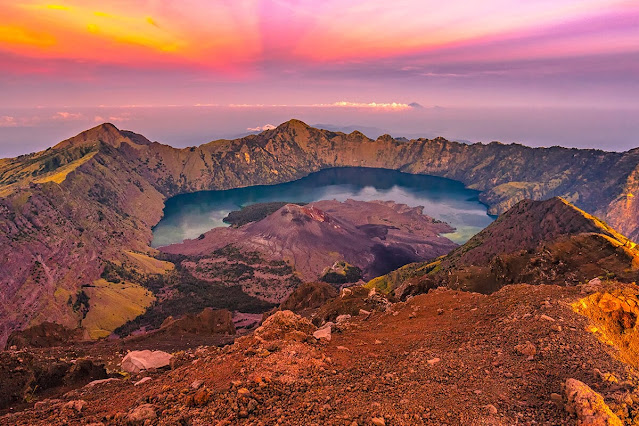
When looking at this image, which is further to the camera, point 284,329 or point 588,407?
point 284,329

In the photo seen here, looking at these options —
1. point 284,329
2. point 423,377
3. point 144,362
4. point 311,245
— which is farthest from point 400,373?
point 311,245

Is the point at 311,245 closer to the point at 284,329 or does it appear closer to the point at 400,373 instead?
the point at 284,329

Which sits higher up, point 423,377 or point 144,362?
point 423,377

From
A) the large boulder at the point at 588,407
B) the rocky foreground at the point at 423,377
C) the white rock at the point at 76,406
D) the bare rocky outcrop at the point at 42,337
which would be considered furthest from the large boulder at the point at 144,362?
the bare rocky outcrop at the point at 42,337

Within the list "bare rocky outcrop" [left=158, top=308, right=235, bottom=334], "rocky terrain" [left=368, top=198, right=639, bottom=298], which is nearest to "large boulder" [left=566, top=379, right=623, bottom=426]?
"rocky terrain" [left=368, top=198, right=639, bottom=298]

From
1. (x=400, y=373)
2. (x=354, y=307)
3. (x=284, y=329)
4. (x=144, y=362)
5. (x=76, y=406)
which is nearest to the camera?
(x=76, y=406)

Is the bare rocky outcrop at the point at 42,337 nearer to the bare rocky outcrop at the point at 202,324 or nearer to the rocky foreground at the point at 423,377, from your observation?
the bare rocky outcrop at the point at 202,324

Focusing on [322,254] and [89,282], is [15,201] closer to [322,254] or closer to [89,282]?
[89,282]

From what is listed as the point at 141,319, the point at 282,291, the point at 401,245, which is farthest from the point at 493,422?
the point at 401,245
